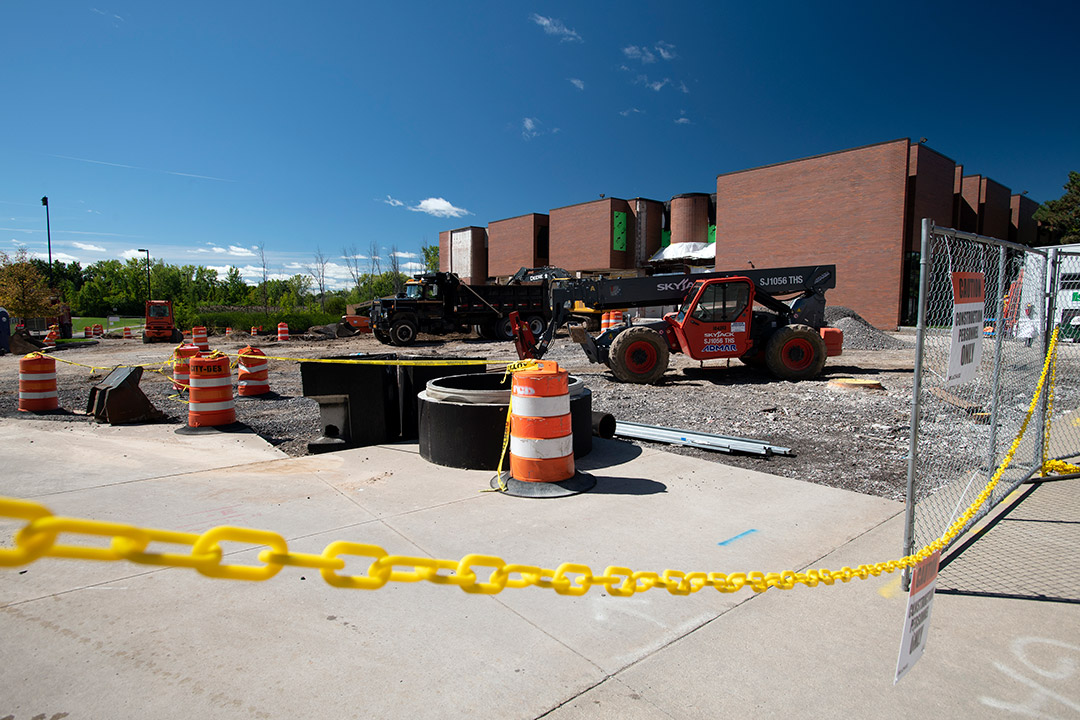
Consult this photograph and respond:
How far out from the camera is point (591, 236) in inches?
1839

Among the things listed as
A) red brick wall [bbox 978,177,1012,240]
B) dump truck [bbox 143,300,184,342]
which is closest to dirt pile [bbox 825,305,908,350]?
red brick wall [bbox 978,177,1012,240]

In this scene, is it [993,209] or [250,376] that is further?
[993,209]

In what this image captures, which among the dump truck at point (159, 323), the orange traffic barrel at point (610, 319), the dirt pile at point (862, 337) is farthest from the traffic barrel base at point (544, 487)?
the dump truck at point (159, 323)

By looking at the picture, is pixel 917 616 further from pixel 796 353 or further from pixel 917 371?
pixel 796 353

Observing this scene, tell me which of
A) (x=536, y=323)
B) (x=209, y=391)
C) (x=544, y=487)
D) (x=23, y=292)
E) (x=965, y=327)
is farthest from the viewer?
(x=23, y=292)

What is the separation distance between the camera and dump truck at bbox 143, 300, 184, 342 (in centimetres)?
2998

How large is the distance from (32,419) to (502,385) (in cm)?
705

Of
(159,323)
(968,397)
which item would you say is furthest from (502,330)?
(968,397)

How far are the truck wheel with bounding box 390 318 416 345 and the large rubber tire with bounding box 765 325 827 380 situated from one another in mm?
16265

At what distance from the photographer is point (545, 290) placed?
1096 inches

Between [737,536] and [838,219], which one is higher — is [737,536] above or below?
below

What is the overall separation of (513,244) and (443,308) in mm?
29734

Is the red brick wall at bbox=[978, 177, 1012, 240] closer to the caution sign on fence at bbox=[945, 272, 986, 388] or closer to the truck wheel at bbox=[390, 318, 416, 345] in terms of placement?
the truck wheel at bbox=[390, 318, 416, 345]

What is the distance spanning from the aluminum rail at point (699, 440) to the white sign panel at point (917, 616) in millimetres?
3899
